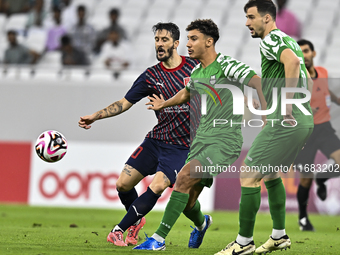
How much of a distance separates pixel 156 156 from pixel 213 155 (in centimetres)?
105

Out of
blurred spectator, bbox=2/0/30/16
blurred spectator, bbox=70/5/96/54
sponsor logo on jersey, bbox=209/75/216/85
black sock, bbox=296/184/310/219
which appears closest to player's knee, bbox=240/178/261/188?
sponsor logo on jersey, bbox=209/75/216/85

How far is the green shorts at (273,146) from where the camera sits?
468 centimetres

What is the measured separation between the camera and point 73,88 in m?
12.2

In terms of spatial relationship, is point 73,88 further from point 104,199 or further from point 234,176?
point 234,176

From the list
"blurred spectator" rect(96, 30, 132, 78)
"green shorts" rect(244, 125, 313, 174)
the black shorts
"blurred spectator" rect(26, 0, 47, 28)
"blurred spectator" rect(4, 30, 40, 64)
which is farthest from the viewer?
"blurred spectator" rect(26, 0, 47, 28)

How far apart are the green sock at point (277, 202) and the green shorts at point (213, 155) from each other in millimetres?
428

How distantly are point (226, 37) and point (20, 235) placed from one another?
9161 millimetres

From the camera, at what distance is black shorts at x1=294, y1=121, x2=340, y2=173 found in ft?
26.0

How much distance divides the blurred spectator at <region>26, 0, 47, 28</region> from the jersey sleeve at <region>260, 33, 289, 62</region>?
35.6 feet

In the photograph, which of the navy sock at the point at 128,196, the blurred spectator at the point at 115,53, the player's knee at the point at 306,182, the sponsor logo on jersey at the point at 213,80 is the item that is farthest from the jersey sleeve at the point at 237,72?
the blurred spectator at the point at 115,53

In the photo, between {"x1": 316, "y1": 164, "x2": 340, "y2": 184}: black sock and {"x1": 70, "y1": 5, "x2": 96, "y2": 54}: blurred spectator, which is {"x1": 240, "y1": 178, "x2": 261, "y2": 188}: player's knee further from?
{"x1": 70, "y1": 5, "x2": 96, "y2": 54}: blurred spectator

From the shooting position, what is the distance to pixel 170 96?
5.90m

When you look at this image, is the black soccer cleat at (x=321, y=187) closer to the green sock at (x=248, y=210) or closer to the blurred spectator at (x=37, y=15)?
the green sock at (x=248, y=210)

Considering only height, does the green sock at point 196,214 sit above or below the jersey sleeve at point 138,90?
below
